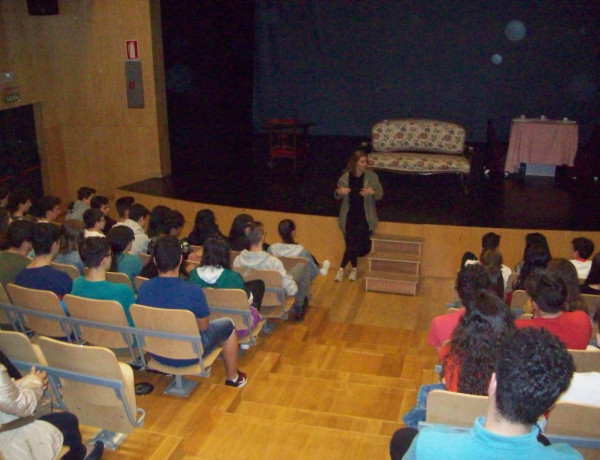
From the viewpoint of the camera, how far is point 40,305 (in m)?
3.90

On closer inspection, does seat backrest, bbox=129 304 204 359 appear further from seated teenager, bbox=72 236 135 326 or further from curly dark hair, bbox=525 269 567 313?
curly dark hair, bbox=525 269 567 313

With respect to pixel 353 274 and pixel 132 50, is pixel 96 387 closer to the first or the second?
pixel 353 274

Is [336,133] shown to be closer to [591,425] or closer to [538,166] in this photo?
[538,166]

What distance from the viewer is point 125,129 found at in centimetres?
926

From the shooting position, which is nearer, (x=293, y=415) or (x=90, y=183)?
(x=293, y=415)

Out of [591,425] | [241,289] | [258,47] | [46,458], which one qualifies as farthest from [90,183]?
[591,425]

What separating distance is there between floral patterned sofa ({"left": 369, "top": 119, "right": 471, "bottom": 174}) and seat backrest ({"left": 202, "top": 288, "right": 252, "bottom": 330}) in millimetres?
4935

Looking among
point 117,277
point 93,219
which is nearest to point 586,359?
point 117,277

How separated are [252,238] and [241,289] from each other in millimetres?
846

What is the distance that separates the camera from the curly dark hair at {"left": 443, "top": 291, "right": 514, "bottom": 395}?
267 cm

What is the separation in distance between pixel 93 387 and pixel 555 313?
2402 mm

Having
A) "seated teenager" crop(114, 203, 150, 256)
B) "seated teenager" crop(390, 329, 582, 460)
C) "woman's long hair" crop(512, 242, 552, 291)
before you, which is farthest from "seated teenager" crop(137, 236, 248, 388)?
"woman's long hair" crop(512, 242, 552, 291)

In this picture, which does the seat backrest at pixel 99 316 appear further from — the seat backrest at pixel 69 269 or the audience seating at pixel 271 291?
the audience seating at pixel 271 291

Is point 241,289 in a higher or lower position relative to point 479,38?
lower
